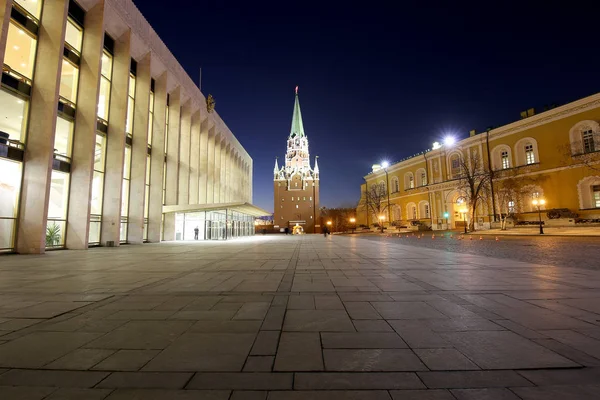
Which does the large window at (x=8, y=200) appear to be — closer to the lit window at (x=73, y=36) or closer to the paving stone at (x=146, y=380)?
the lit window at (x=73, y=36)

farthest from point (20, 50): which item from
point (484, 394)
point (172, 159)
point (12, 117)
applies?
point (484, 394)

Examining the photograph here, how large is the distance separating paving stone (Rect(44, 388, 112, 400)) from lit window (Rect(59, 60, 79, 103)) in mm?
22191

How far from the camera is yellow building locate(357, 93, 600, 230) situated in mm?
32031

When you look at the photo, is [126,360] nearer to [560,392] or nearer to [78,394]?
[78,394]

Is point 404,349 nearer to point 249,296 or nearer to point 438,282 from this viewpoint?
point 249,296

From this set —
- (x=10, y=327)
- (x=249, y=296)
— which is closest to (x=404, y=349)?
(x=249, y=296)

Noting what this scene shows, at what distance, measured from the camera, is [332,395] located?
2.29 metres

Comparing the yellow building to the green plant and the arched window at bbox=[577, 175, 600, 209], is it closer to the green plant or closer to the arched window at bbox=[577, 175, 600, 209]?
the arched window at bbox=[577, 175, 600, 209]

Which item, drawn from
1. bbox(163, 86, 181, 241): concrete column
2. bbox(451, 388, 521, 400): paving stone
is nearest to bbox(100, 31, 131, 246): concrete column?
bbox(163, 86, 181, 241): concrete column

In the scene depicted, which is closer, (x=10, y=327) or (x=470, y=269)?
(x=10, y=327)

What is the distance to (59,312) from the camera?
4.66m

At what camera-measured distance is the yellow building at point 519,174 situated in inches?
1261

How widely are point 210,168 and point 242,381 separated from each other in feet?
132

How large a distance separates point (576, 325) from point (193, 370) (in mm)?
4605
